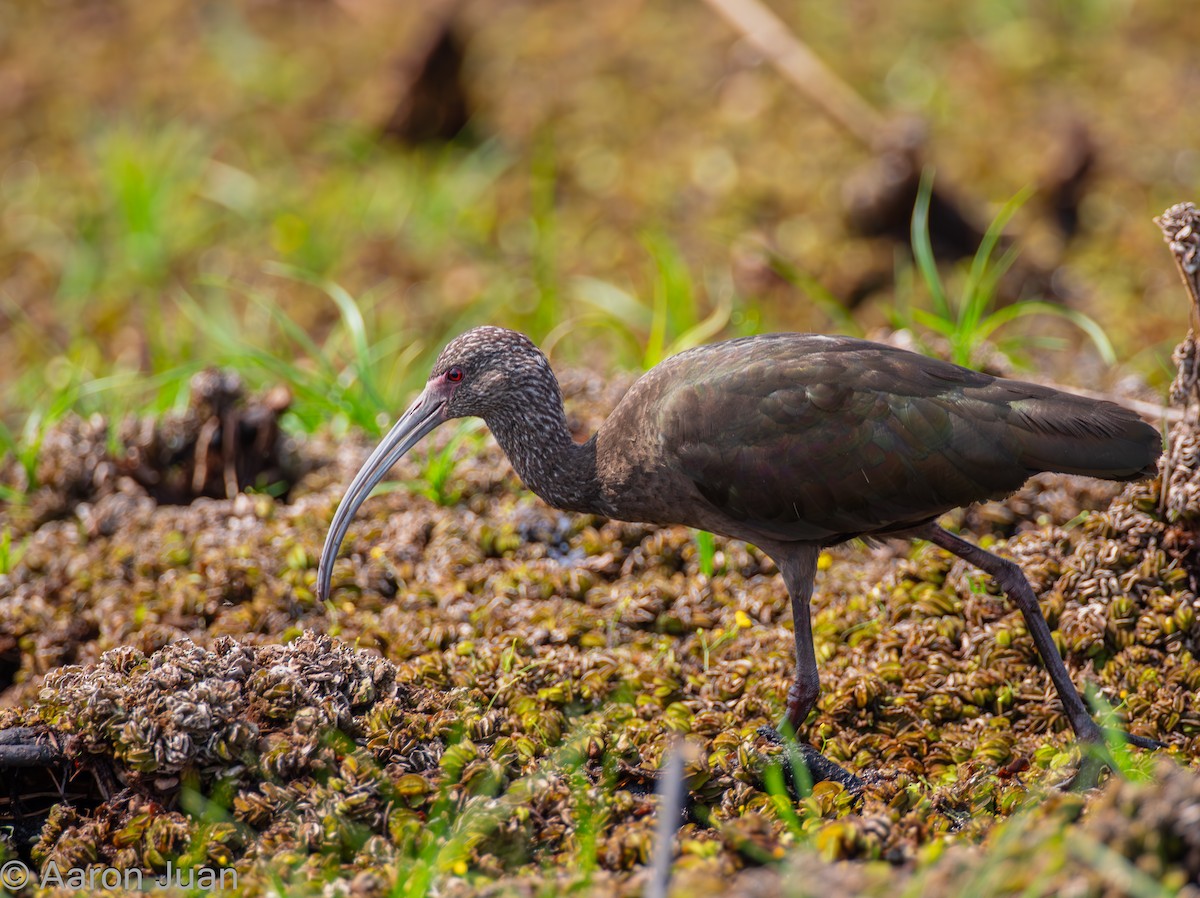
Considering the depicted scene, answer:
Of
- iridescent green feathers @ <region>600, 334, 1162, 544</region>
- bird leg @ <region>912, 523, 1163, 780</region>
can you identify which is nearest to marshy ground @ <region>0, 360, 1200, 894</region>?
bird leg @ <region>912, 523, 1163, 780</region>

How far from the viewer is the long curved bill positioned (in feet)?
13.5

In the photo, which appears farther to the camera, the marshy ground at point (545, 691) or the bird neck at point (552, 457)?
Result: the bird neck at point (552, 457)

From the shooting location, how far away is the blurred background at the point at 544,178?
695 centimetres

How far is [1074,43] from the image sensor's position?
29.3 feet

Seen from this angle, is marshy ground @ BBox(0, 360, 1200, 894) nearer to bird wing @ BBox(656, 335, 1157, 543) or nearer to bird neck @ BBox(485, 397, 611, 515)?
bird neck @ BBox(485, 397, 611, 515)

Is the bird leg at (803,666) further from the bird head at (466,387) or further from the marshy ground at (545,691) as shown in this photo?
the bird head at (466,387)

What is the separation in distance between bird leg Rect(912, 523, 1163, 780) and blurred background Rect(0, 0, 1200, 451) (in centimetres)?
197

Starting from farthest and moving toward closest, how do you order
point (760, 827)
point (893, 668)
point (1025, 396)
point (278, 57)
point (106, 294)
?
1. point (278, 57)
2. point (106, 294)
3. point (893, 668)
4. point (1025, 396)
5. point (760, 827)

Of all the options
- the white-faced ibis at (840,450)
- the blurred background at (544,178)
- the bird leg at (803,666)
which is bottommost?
the bird leg at (803,666)

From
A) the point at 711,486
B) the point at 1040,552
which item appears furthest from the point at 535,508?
the point at 1040,552

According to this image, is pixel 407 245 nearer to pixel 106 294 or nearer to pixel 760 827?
pixel 106 294

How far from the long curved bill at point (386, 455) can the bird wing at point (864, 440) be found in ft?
2.65

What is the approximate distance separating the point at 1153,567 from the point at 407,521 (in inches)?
105

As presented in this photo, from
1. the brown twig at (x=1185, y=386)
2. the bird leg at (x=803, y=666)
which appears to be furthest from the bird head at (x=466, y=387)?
the brown twig at (x=1185, y=386)
